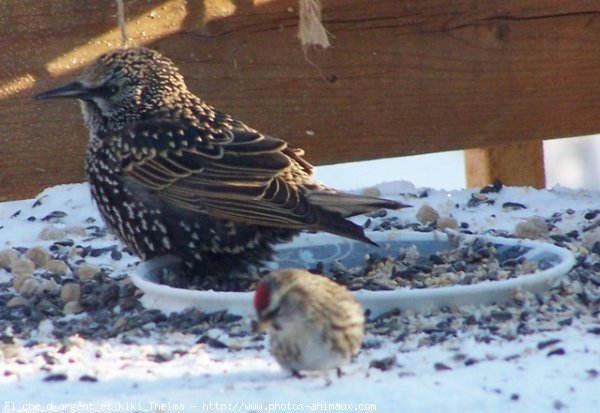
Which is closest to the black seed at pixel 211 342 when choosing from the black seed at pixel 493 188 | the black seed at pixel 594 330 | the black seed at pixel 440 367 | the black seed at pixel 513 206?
the black seed at pixel 440 367

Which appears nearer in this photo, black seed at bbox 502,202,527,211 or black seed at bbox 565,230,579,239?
black seed at bbox 565,230,579,239

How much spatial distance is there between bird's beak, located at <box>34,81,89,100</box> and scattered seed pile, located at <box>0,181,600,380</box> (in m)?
0.61

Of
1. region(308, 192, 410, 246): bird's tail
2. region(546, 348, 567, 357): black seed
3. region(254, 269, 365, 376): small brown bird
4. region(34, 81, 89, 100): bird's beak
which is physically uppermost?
region(34, 81, 89, 100): bird's beak

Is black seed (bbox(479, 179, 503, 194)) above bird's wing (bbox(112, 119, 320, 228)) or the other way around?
the other way around

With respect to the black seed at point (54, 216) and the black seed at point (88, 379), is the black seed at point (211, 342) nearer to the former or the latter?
the black seed at point (88, 379)

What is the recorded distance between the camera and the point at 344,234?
4.73 meters

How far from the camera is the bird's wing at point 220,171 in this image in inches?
192

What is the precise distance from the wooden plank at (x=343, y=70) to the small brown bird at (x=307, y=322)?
90.0 inches

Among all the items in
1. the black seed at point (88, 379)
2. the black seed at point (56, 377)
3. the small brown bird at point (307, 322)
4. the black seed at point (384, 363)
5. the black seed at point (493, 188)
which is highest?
the small brown bird at point (307, 322)

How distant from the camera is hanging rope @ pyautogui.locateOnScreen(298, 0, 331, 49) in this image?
5715 millimetres

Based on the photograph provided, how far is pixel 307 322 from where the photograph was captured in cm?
378

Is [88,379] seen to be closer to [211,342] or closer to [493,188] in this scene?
[211,342]

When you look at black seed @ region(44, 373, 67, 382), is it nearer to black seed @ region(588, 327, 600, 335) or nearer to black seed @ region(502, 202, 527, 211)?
black seed @ region(588, 327, 600, 335)

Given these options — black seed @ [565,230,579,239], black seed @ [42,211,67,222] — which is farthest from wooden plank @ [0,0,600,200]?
black seed @ [565,230,579,239]
